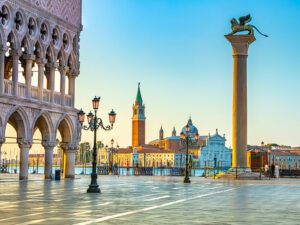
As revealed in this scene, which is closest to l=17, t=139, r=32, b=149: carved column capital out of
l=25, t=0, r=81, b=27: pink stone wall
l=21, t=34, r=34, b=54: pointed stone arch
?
l=21, t=34, r=34, b=54: pointed stone arch

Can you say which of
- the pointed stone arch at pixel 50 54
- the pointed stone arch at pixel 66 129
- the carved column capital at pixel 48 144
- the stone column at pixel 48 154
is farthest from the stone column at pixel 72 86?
the stone column at pixel 48 154

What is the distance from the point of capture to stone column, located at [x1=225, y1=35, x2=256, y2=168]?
124 feet

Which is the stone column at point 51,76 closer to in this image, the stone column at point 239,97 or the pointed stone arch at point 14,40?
the pointed stone arch at point 14,40

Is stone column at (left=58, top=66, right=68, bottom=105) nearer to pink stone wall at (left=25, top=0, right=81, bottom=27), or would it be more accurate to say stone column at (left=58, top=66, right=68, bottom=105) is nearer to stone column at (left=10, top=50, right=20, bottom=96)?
pink stone wall at (left=25, top=0, right=81, bottom=27)

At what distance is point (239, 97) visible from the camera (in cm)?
3788

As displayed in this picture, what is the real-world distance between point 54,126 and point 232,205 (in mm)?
19827

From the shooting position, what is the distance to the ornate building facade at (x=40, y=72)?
31031 mm

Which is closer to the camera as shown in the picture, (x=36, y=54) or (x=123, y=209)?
(x=123, y=209)

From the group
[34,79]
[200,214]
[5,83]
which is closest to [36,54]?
[34,79]

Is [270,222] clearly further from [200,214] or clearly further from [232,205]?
[232,205]

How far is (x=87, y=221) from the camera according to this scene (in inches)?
481

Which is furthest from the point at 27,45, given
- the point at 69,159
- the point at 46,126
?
the point at 69,159

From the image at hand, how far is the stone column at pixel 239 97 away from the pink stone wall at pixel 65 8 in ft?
32.9

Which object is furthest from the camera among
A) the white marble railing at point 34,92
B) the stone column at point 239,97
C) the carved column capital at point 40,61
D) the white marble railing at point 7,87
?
the stone column at point 239,97
